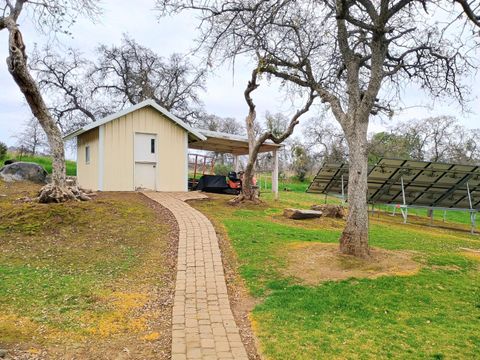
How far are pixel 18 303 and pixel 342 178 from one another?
15791 mm

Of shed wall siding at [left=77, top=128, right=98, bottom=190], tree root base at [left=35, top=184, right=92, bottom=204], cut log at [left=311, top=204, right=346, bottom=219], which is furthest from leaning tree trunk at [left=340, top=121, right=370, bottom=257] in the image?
shed wall siding at [left=77, top=128, right=98, bottom=190]

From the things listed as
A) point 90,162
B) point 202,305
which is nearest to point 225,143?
point 90,162

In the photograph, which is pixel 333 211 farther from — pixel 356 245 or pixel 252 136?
pixel 356 245

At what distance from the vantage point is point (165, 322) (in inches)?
196

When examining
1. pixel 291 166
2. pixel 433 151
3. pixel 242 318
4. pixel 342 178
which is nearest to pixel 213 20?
pixel 242 318

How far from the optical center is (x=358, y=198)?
7.32m

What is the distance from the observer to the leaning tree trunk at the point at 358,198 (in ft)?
24.0

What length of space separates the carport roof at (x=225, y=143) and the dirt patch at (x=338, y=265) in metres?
12.1

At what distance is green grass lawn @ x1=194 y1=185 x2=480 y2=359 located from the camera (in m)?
4.18

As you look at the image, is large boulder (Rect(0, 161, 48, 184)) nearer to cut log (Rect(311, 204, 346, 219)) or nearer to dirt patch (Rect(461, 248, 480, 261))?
cut log (Rect(311, 204, 346, 219))

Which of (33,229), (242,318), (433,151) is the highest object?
(433,151)

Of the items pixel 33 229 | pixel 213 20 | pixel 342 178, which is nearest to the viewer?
pixel 213 20

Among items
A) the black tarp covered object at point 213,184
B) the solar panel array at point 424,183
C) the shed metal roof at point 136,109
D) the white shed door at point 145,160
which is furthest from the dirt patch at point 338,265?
the black tarp covered object at point 213,184

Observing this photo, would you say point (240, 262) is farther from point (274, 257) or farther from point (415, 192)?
point (415, 192)
